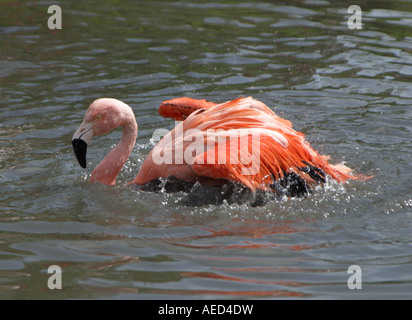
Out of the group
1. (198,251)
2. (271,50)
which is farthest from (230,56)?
(198,251)

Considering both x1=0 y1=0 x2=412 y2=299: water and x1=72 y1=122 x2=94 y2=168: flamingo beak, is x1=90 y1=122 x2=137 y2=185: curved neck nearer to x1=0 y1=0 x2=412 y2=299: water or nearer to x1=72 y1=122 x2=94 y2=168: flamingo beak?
x1=0 y1=0 x2=412 y2=299: water

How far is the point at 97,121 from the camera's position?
6305 millimetres

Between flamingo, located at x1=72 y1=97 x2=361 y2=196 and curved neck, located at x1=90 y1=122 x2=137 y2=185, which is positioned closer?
flamingo, located at x1=72 y1=97 x2=361 y2=196

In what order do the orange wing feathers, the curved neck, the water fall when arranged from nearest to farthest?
the water → the orange wing feathers → the curved neck

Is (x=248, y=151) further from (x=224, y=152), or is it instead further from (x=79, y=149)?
(x=79, y=149)

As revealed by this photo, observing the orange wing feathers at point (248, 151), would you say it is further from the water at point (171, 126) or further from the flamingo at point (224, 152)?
the water at point (171, 126)

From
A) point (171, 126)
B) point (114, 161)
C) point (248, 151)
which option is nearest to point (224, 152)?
point (248, 151)

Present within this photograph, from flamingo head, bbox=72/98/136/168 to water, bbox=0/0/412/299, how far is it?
483 mm

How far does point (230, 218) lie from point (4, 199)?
211 cm

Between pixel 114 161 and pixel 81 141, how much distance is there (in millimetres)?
484

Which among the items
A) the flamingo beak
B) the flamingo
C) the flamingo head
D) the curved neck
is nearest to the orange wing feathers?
the flamingo

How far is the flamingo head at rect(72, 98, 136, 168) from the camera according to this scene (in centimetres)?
614

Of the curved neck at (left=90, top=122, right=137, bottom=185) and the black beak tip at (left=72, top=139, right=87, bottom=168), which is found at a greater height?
the black beak tip at (left=72, top=139, right=87, bottom=168)
